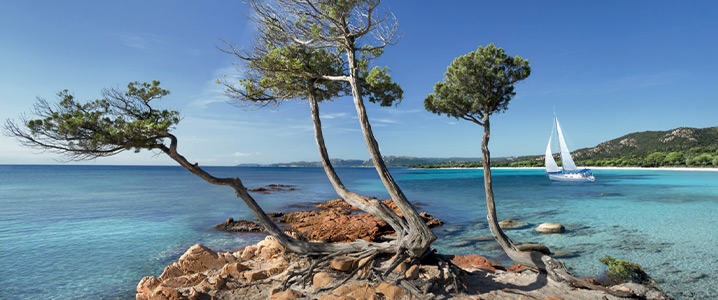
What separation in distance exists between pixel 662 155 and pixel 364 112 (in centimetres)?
11243

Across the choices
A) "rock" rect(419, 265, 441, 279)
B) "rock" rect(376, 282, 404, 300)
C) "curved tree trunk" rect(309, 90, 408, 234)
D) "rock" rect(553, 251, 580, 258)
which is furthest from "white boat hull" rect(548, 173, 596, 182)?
"rock" rect(376, 282, 404, 300)

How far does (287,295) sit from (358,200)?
2.36 m

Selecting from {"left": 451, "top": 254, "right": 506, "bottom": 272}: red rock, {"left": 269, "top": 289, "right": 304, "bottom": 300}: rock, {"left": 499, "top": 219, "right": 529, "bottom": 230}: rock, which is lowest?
{"left": 499, "top": 219, "right": 529, "bottom": 230}: rock

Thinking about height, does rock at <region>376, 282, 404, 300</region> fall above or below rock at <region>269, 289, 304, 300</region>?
above

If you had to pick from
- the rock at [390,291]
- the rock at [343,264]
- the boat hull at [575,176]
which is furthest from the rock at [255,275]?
the boat hull at [575,176]

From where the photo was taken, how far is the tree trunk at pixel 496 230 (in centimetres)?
763

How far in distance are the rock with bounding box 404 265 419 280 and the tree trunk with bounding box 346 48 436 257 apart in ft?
0.94

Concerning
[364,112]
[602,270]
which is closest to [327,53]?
[364,112]

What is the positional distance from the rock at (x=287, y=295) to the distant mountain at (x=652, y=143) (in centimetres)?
12224

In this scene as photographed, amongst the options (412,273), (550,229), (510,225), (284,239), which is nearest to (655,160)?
(510,225)

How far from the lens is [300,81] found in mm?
7711

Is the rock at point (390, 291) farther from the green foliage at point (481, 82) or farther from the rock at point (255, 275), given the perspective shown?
the green foliage at point (481, 82)

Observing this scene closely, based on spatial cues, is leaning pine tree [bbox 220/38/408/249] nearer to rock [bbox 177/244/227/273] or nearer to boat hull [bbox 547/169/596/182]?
rock [bbox 177/244/227/273]

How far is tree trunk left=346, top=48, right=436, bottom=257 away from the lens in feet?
21.2
